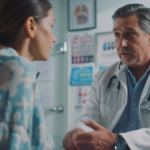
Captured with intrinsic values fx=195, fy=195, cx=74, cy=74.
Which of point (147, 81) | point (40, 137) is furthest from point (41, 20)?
point (147, 81)

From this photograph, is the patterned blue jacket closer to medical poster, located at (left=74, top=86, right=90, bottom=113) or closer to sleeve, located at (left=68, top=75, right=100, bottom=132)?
sleeve, located at (left=68, top=75, right=100, bottom=132)

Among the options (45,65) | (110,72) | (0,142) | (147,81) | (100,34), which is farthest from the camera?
(45,65)

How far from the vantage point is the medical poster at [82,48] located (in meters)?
2.13

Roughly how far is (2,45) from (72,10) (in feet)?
5.19

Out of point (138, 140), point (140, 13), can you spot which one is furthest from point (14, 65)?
point (140, 13)

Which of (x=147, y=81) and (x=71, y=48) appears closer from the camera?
(x=147, y=81)

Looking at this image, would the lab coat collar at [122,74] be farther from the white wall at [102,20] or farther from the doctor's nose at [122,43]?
the white wall at [102,20]

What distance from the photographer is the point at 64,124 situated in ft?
6.93

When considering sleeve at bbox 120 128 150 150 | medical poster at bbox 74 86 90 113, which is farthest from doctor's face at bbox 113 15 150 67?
medical poster at bbox 74 86 90 113

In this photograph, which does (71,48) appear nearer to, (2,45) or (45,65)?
(45,65)

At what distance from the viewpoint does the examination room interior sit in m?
2.07

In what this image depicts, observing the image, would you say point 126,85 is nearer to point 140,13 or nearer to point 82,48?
point 140,13

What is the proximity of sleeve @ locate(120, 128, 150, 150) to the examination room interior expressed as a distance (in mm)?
1064

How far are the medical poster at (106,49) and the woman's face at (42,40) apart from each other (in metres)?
1.22
